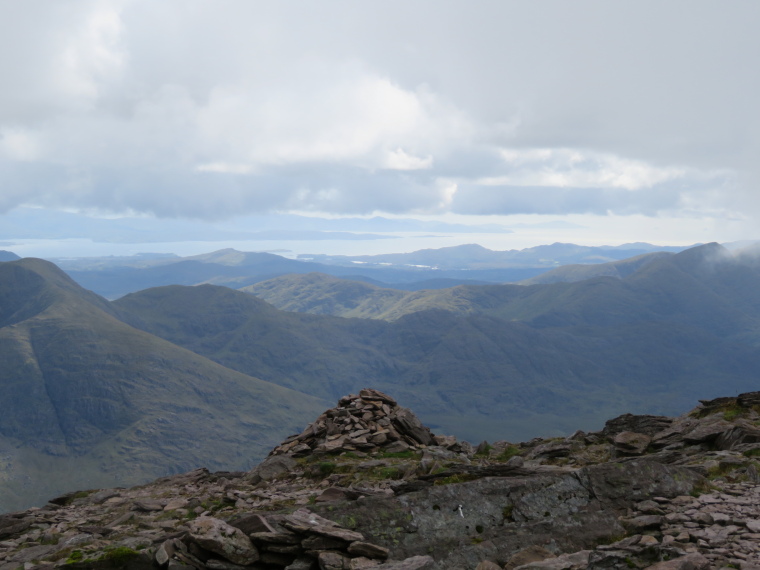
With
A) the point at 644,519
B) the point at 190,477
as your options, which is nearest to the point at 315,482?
the point at 190,477

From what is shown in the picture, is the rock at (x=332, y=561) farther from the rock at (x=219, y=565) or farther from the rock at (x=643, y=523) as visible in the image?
the rock at (x=643, y=523)

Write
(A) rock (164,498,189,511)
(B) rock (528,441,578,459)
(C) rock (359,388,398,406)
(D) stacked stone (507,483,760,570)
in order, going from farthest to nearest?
(C) rock (359,388,398,406), (B) rock (528,441,578,459), (A) rock (164,498,189,511), (D) stacked stone (507,483,760,570)

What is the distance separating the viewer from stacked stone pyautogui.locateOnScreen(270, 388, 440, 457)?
3959 centimetres

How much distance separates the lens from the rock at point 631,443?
34844 millimetres

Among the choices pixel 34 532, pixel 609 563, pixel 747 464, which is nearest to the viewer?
pixel 609 563

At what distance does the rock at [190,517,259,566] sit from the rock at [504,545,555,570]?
7.73 metres

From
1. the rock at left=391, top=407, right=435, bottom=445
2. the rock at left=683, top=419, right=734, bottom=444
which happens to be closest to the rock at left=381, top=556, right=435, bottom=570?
the rock at left=683, top=419, right=734, bottom=444

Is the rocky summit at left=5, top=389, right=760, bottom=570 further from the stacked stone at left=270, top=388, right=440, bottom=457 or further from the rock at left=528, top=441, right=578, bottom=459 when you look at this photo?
the rock at left=528, top=441, right=578, bottom=459

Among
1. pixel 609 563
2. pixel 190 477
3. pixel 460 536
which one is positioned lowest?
pixel 190 477

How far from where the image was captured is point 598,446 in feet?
130

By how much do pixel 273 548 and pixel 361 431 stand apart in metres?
23.3

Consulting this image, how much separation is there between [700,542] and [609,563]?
9.66 feet

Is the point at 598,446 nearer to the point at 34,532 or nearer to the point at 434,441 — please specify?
the point at 434,441

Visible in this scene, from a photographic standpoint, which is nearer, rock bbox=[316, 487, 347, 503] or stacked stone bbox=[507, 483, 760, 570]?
stacked stone bbox=[507, 483, 760, 570]
